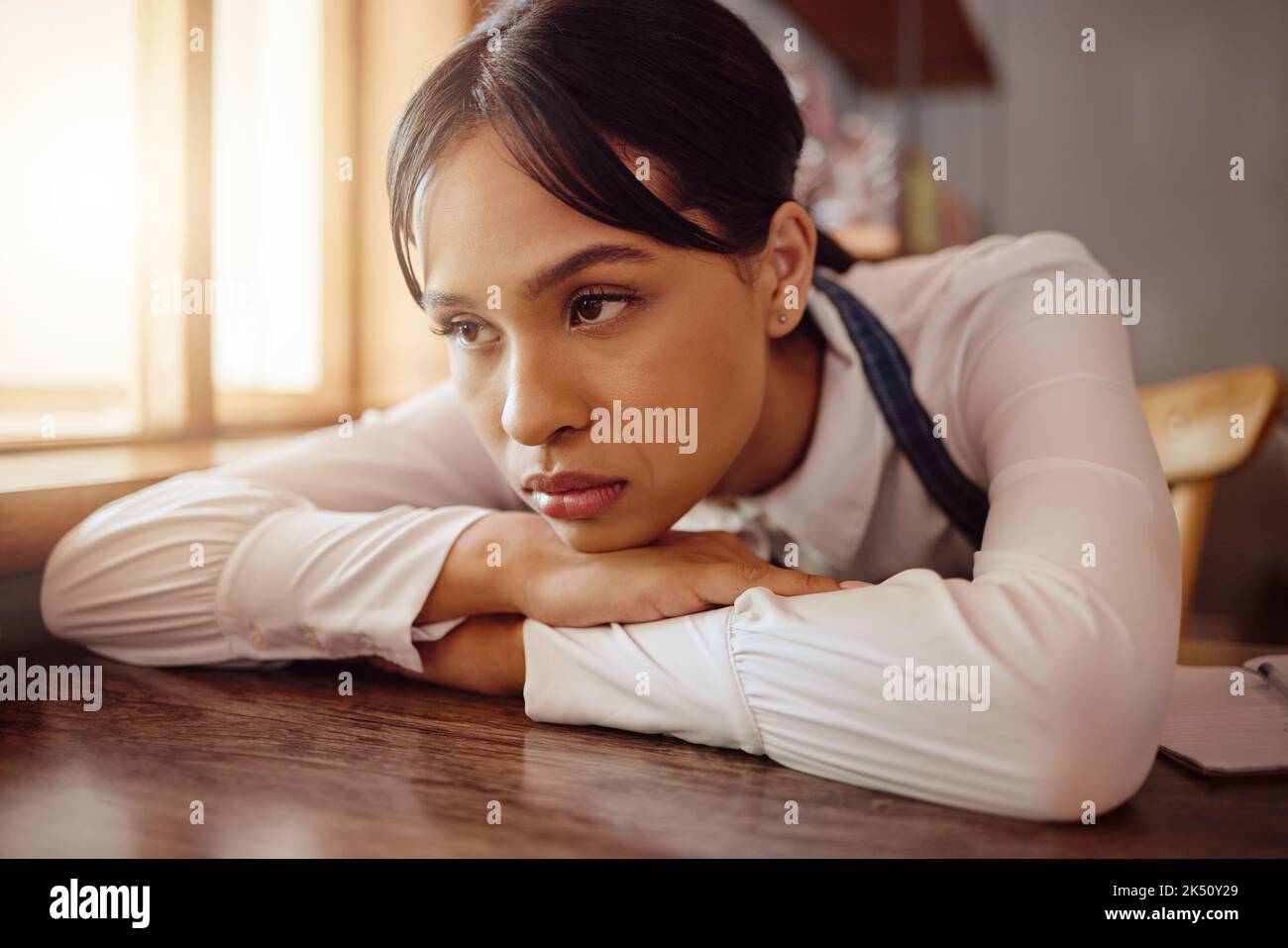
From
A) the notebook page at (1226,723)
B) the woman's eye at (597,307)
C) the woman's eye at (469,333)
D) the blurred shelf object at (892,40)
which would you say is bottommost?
the notebook page at (1226,723)

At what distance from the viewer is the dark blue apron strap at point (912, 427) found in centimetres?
101

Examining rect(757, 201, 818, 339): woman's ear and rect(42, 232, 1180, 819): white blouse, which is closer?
rect(42, 232, 1180, 819): white blouse

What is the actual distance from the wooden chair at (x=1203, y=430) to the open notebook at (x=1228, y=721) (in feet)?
1.46

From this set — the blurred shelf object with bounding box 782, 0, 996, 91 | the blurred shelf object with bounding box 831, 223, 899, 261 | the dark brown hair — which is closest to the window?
the dark brown hair

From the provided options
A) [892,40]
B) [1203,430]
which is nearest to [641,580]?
[1203,430]

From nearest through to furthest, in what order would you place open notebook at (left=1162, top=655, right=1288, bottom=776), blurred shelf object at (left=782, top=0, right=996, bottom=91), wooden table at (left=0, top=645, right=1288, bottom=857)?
Result: wooden table at (left=0, top=645, right=1288, bottom=857)
open notebook at (left=1162, top=655, right=1288, bottom=776)
blurred shelf object at (left=782, top=0, right=996, bottom=91)

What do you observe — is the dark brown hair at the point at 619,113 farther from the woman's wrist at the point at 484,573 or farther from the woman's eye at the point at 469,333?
the woman's wrist at the point at 484,573

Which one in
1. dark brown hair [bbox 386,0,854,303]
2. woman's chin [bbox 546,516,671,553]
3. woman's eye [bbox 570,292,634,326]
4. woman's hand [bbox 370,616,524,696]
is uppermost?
dark brown hair [bbox 386,0,854,303]

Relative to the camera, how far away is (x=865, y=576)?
1.12 m

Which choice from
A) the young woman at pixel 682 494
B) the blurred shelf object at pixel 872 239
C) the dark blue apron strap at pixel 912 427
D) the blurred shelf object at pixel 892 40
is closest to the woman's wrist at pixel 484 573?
the young woman at pixel 682 494

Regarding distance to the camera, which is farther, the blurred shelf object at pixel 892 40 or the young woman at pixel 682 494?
the blurred shelf object at pixel 892 40

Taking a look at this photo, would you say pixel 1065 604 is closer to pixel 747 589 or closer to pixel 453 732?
pixel 747 589

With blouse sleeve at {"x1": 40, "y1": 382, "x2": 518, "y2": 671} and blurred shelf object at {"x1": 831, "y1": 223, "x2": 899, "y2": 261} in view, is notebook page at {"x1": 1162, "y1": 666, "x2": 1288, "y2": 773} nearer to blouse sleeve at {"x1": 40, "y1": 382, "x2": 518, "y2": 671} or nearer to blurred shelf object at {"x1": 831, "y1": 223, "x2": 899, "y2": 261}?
blouse sleeve at {"x1": 40, "y1": 382, "x2": 518, "y2": 671}

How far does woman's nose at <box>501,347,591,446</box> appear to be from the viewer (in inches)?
28.8
